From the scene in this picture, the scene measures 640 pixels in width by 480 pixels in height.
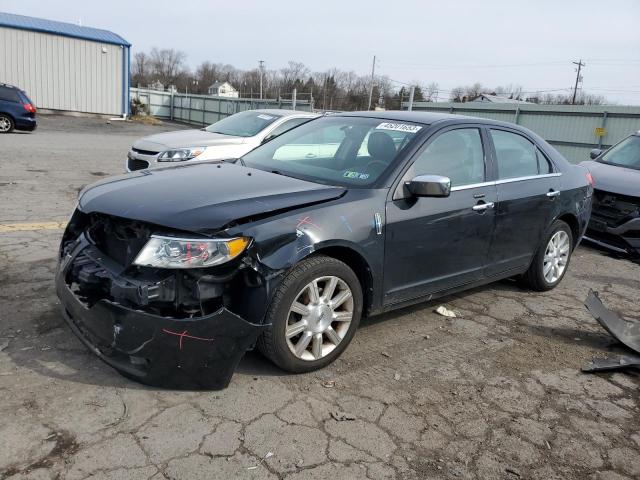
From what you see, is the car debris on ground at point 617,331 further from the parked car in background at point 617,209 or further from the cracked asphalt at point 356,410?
the parked car in background at point 617,209

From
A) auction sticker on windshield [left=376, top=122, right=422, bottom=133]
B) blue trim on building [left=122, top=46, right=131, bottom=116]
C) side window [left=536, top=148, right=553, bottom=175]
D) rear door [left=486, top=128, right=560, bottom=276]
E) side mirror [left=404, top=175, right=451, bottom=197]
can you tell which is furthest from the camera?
blue trim on building [left=122, top=46, right=131, bottom=116]

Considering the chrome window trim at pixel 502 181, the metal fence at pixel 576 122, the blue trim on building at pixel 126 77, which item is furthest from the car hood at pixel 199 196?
the blue trim on building at pixel 126 77

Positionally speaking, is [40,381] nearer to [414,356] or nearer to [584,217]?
[414,356]

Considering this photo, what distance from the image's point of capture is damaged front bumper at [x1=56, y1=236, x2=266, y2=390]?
285cm

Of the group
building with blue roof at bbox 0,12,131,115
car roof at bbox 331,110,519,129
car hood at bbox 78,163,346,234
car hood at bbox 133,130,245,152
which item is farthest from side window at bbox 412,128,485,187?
building with blue roof at bbox 0,12,131,115

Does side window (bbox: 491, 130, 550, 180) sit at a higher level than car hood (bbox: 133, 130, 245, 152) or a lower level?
higher

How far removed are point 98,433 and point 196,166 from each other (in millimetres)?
2103

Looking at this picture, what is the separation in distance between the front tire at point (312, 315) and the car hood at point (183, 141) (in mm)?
5844

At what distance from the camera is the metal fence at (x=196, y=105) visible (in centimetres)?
2791

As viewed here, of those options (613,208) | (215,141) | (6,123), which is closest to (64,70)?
(6,123)

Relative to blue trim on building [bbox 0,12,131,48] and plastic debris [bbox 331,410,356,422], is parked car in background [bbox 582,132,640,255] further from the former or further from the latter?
blue trim on building [bbox 0,12,131,48]

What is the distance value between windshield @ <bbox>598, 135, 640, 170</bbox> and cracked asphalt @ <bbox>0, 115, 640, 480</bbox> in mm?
4480

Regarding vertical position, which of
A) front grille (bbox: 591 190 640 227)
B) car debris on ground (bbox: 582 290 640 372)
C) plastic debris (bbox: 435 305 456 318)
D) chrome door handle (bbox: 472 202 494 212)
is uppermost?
chrome door handle (bbox: 472 202 494 212)

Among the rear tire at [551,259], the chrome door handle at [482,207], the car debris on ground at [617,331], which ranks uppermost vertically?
the chrome door handle at [482,207]
